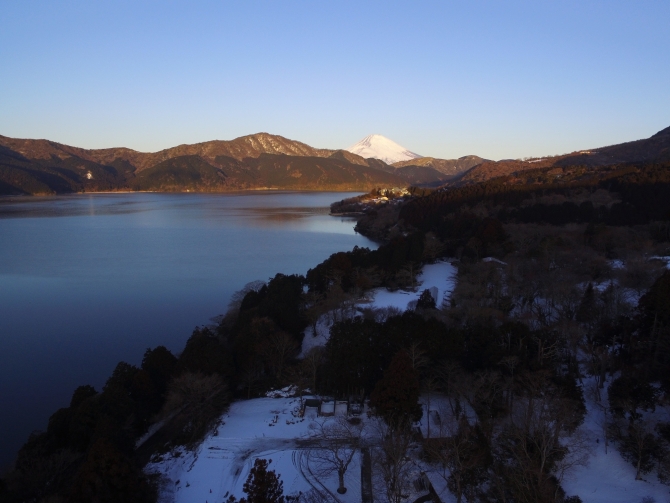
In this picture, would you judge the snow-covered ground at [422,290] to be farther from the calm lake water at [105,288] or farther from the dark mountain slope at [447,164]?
the dark mountain slope at [447,164]

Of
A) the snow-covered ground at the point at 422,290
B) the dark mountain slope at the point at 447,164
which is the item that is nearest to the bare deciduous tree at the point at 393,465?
the snow-covered ground at the point at 422,290

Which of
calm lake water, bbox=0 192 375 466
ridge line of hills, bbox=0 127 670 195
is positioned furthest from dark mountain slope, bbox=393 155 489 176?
calm lake water, bbox=0 192 375 466

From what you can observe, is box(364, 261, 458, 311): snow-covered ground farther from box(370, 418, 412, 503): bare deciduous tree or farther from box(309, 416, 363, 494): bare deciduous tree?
box(370, 418, 412, 503): bare deciduous tree

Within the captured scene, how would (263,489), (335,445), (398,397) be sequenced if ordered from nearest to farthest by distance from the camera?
(263,489) → (335,445) → (398,397)

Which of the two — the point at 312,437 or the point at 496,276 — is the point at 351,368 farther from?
the point at 496,276

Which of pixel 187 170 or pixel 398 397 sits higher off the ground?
pixel 187 170

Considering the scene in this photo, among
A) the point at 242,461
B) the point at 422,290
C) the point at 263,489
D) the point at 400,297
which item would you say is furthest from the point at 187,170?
the point at 263,489

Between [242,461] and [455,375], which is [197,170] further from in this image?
[242,461]
